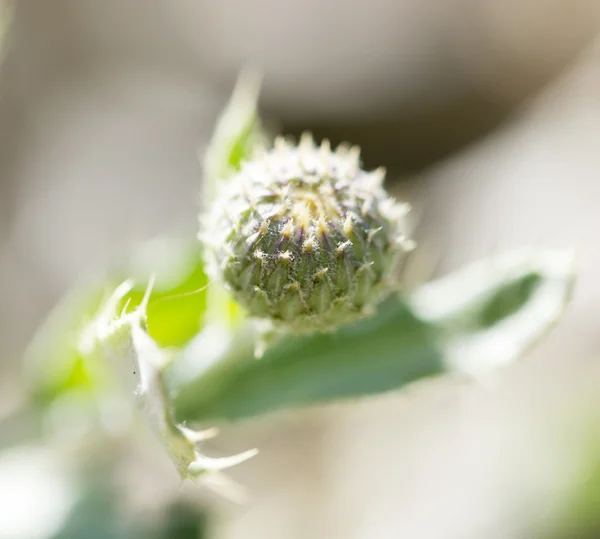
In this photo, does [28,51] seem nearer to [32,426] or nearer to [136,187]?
[136,187]

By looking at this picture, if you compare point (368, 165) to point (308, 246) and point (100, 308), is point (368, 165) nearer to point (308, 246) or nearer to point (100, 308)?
point (100, 308)

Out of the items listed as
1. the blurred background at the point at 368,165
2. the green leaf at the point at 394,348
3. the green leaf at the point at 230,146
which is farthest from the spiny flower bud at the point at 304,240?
the blurred background at the point at 368,165

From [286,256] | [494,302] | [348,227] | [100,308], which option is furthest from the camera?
[494,302]

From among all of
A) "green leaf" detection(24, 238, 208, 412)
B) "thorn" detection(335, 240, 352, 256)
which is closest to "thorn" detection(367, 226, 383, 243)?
"thorn" detection(335, 240, 352, 256)

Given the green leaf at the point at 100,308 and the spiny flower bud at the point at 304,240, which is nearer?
the spiny flower bud at the point at 304,240

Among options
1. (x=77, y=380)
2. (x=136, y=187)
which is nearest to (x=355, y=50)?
(x=136, y=187)

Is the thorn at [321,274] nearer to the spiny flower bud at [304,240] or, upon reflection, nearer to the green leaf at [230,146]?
the spiny flower bud at [304,240]

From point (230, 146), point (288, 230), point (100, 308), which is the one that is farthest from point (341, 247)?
point (100, 308)
